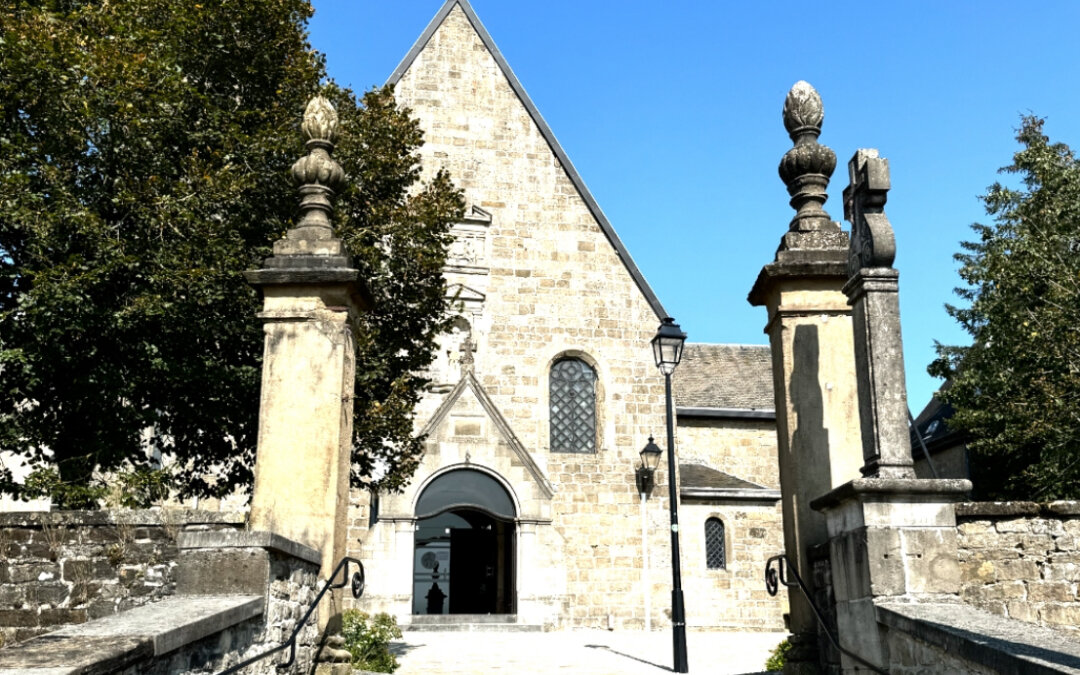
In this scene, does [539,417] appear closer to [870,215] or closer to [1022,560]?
[870,215]

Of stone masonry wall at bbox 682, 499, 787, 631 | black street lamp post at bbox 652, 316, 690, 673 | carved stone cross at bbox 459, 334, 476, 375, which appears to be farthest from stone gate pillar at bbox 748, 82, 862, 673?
stone masonry wall at bbox 682, 499, 787, 631

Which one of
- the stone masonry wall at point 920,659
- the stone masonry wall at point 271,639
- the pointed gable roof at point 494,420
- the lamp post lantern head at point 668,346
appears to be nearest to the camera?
the stone masonry wall at point 920,659

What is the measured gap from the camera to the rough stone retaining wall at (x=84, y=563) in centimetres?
700

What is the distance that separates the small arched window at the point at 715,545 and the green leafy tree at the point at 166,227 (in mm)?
9622

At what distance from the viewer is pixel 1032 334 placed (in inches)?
621

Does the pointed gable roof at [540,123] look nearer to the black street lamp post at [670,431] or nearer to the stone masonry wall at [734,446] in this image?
the stone masonry wall at [734,446]

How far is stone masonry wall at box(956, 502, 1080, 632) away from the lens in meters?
6.34

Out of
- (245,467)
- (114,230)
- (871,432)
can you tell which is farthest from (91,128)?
(871,432)

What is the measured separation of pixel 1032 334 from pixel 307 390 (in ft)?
41.3

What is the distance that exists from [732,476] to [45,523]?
17634mm

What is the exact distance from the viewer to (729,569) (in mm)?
20859

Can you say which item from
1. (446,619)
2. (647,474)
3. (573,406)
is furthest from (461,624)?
(573,406)

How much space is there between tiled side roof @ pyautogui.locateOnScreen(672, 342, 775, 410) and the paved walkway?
6636mm

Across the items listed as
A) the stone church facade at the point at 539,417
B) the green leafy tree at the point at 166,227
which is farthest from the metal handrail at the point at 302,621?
the stone church facade at the point at 539,417
